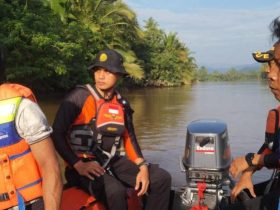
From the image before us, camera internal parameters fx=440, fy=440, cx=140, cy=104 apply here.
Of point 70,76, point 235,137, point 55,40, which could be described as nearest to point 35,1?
point 55,40

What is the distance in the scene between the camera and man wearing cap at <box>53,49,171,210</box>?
292cm

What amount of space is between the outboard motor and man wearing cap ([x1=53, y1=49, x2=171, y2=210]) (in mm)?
197

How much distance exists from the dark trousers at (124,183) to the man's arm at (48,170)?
1.17m

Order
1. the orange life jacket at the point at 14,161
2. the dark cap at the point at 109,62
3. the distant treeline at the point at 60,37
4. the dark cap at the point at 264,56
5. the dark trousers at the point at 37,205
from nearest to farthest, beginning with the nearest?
the orange life jacket at the point at 14,161
the dark trousers at the point at 37,205
the dark cap at the point at 264,56
the dark cap at the point at 109,62
the distant treeline at the point at 60,37

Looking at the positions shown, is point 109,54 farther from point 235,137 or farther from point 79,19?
point 79,19

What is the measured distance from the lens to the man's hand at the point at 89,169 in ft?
9.57

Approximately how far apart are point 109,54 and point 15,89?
1.56 metres

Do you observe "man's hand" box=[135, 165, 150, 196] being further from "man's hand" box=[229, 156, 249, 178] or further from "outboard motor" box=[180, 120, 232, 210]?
"man's hand" box=[229, 156, 249, 178]

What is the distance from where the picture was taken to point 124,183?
10.6 feet

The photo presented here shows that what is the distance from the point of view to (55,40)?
57.0 ft

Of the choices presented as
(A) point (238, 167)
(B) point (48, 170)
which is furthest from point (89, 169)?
(B) point (48, 170)

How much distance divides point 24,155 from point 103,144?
4.74 feet

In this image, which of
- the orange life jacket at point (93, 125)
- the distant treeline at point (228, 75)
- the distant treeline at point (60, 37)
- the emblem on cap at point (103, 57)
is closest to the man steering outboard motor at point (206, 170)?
the orange life jacket at point (93, 125)

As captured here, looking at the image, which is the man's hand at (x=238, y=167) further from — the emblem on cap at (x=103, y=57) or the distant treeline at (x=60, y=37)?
the distant treeline at (x=60, y=37)
